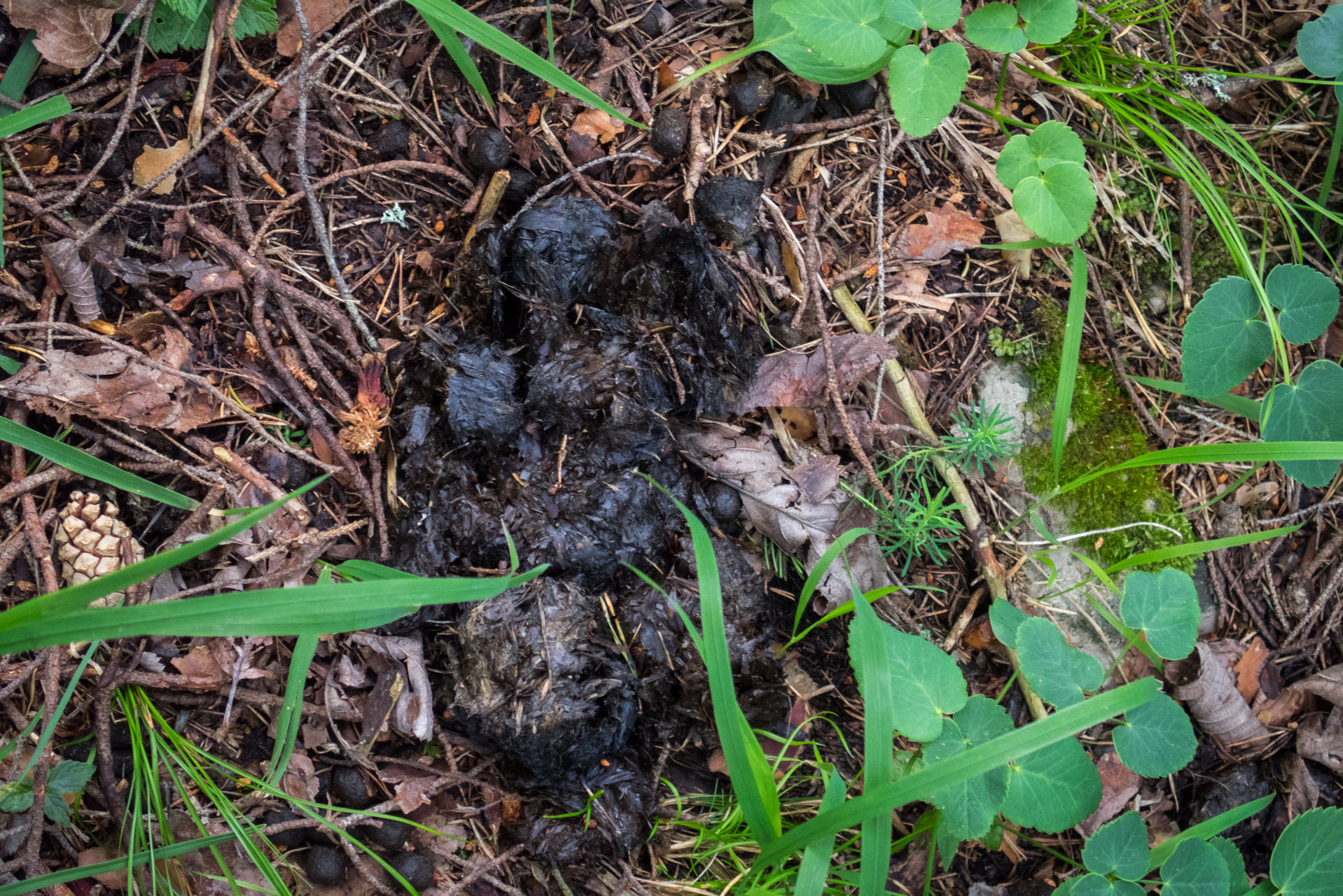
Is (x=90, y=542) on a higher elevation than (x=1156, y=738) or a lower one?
higher

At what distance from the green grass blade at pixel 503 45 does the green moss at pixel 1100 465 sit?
62.1 inches

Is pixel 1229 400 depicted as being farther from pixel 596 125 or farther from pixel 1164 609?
pixel 596 125

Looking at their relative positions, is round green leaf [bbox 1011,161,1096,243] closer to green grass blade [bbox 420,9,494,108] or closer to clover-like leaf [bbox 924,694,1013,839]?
clover-like leaf [bbox 924,694,1013,839]

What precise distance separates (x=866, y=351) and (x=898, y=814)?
1445 mm

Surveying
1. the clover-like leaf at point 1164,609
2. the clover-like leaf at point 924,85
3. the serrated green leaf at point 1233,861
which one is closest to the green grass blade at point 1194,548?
the clover-like leaf at point 1164,609

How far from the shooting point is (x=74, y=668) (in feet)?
6.20

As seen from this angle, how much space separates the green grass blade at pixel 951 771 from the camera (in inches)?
62.0

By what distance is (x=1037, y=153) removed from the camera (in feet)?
6.86

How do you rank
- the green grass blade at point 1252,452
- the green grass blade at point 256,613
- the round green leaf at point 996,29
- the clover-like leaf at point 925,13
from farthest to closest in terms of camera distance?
the round green leaf at point 996,29, the clover-like leaf at point 925,13, the green grass blade at point 1252,452, the green grass blade at point 256,613

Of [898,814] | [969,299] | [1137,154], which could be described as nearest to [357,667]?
[898,814]

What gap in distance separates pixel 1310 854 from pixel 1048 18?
245cm

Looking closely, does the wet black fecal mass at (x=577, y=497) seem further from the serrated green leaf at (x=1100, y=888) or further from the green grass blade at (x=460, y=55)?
the serrated green leaf at (x=1100, y=888)

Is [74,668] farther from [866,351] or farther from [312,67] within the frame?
[866,351]

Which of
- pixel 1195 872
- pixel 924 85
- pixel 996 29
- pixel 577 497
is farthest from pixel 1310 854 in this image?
pixel 996 29
